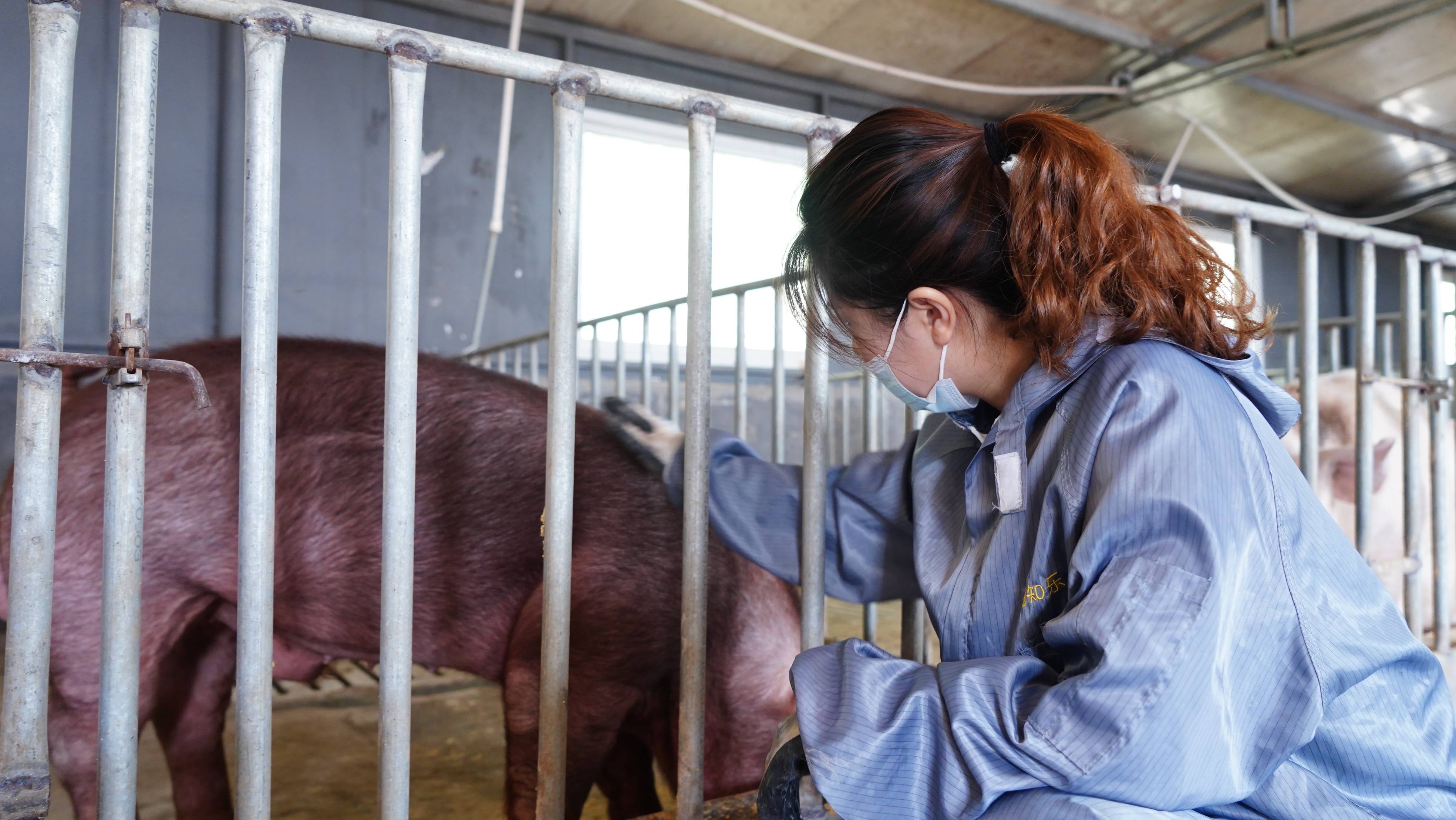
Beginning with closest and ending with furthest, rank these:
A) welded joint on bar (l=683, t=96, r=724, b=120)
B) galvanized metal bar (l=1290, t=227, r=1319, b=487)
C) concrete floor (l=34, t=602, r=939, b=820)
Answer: welded joint on bar (l=683, t=96, r=724, b=120)
galvanized metal bar (l=1290, t=227, r=1319, b=487)
concrete floor (l=34, t=602, r=939, b=820)

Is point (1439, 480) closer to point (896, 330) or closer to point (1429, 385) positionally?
point (1429, 385)

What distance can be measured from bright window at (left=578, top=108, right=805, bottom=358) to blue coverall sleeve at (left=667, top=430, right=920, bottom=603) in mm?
3652

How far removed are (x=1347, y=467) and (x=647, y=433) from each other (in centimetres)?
243

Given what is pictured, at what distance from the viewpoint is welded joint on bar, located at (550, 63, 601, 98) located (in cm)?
104

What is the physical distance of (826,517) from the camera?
4.05ft

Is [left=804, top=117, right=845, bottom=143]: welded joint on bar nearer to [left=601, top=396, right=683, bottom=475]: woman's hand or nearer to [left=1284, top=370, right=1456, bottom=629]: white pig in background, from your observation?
[left=601, top=396, right=683, bottom=475]: woman's hand

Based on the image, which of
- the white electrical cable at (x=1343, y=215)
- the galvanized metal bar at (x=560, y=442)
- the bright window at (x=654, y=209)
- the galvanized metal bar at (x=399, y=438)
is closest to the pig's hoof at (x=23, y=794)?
the galvanized metal bar at (x=399, y=438)

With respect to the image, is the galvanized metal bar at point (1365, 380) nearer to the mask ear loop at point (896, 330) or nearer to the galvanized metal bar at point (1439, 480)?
the galvanized metal bar at point (1439, 480)

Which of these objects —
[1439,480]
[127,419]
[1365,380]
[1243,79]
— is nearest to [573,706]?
[127,419]

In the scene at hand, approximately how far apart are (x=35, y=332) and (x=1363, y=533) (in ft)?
6.72

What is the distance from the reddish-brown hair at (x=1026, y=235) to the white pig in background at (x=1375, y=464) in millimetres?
2090

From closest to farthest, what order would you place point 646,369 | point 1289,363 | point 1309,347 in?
point 1309,347 → point 646,369 → point 1289,363

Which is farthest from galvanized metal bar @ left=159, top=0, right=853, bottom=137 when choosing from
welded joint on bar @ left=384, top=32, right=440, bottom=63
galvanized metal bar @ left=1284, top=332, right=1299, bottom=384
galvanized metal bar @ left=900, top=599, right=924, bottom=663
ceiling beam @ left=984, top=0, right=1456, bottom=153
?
ceiling beam @ left=984, top=0, right=1456, bottom=153

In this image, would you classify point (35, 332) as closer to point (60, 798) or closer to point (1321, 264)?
point (60, 798)
